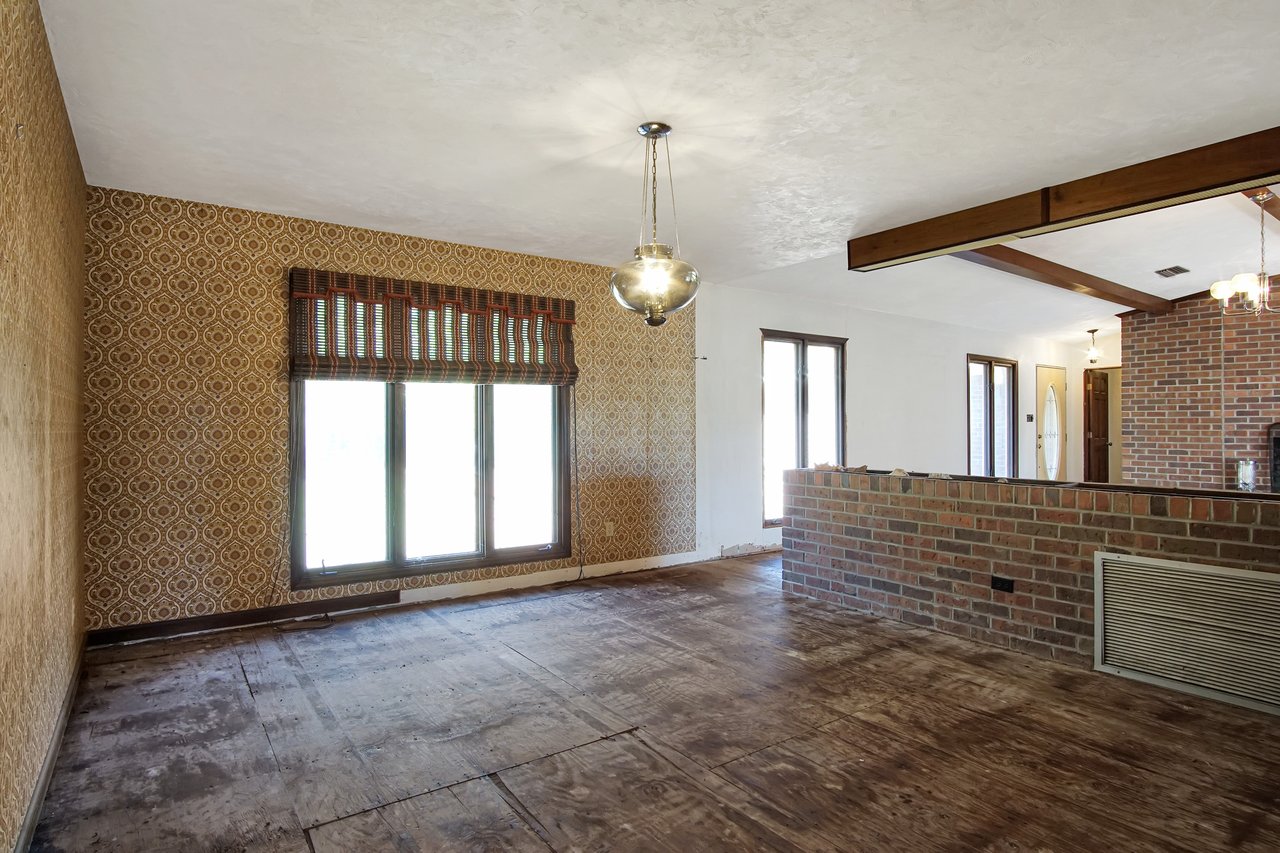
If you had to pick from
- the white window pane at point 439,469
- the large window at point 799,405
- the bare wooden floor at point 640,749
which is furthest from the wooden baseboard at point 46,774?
the large window at point 799,405

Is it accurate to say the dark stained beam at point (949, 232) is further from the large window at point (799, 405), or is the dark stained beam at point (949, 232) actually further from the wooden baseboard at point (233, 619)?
the wooden baseboard at point (233, 619)

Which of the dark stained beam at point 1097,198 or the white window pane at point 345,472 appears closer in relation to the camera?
the dark stained beam at point 1097,198

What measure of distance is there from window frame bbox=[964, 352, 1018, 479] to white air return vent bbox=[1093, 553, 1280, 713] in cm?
605

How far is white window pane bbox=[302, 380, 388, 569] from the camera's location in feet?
15.1

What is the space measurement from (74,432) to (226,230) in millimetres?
1529

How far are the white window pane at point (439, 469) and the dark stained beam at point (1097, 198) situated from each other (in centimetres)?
330

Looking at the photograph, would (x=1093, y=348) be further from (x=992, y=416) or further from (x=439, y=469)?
(x=439, y=469)

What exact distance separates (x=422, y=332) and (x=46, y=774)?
10.3 feet

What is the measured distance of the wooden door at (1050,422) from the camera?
407 inches

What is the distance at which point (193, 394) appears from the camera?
13.6 ft

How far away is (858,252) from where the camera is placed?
5.20 metres

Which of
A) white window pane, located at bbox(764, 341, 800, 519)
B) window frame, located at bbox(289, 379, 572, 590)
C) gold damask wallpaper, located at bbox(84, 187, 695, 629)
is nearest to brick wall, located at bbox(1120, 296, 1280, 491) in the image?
white window pane, located at bbox(764, 341, 800, 519)

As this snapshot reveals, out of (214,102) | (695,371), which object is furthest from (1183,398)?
(214,102)

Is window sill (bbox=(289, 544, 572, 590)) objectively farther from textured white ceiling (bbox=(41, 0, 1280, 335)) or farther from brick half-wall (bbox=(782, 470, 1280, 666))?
textured white ceiling (bbox=(41, 0, 1280, 335))
